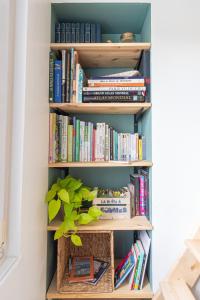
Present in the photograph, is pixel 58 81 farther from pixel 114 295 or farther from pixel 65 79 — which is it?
pixel 114 295

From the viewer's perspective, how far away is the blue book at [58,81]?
1369 millimetres

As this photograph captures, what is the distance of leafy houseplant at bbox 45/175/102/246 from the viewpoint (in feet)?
3.94

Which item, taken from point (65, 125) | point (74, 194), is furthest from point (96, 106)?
point (74, 194)

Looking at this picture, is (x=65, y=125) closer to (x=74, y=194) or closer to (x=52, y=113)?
(x=52, y=113)

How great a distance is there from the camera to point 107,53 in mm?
1475
